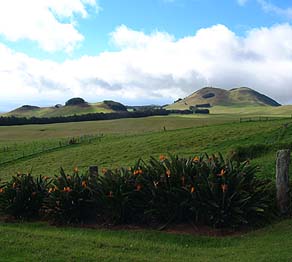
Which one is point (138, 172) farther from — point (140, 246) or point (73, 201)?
point (140, 246)

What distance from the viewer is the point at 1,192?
1465 centimetres

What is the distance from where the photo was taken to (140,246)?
33.6 feet

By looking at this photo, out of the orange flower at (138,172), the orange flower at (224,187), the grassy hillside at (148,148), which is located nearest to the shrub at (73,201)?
the orange flower at (138,172)

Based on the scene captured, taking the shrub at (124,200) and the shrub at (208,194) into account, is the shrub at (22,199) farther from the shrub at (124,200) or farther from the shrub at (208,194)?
the shrub at (208,194)

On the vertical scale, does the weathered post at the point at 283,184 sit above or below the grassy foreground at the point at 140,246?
above

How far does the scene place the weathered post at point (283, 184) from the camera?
12.8m

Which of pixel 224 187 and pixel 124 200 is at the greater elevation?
pixel 224 187

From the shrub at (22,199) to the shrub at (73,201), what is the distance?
0.64 metres

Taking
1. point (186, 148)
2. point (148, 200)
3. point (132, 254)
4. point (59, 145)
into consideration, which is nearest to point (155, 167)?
point (148, 200)

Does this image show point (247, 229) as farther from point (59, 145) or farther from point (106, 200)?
point (59, 145)

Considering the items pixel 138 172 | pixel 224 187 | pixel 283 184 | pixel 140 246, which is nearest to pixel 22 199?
pixel 138 172

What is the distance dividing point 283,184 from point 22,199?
26.8 ft

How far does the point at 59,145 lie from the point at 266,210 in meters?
37.1

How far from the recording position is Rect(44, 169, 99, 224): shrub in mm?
13367
